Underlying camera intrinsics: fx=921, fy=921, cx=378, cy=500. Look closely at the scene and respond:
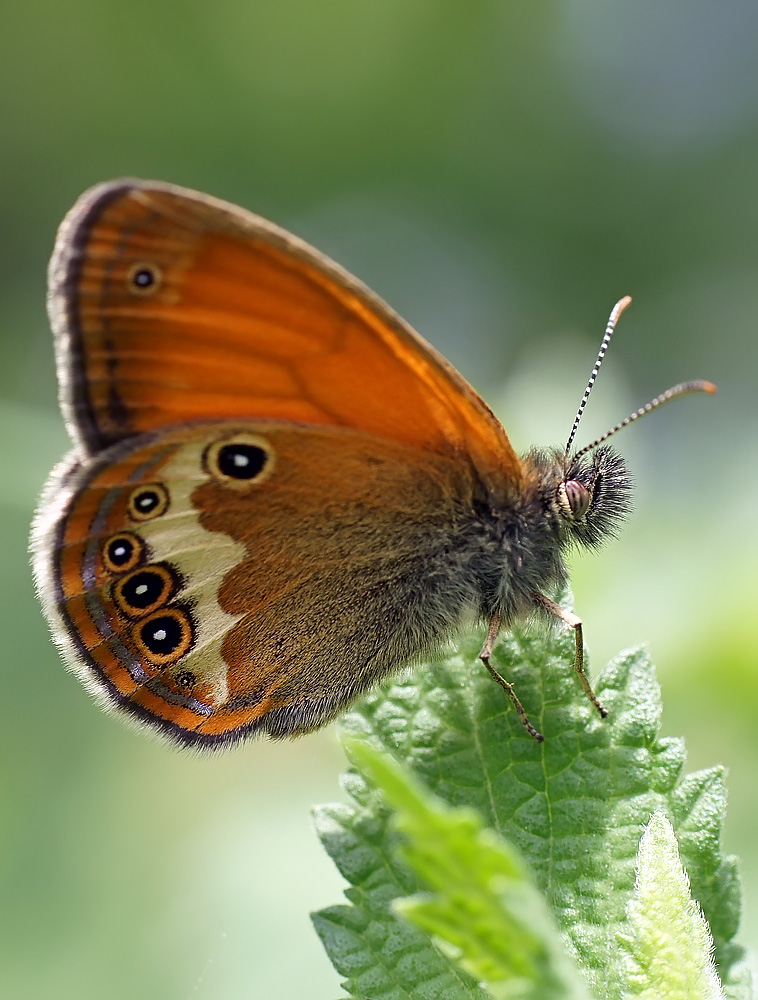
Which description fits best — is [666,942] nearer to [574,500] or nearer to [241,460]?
[574,500]

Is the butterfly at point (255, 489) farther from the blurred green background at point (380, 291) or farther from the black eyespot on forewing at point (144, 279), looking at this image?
the blurred green background at point (380, 291)

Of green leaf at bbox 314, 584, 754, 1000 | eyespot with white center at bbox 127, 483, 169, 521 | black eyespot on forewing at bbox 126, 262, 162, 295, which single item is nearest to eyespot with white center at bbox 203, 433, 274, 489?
eyespot with white center at bbox 127, 483, 169, 521

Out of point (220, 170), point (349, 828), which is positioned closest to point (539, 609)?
point (349, 828)

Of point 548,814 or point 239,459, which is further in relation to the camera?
point 239,459

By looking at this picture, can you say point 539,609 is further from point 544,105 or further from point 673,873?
point 544,105

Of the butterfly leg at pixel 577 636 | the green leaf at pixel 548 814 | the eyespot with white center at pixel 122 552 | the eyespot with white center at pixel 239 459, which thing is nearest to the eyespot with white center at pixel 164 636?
the eyespot with white center at pixel 122 552

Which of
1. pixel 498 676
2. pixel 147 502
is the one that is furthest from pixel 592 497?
pixel 147 502
